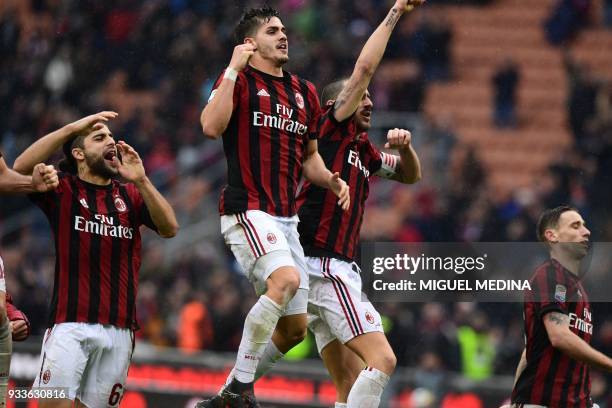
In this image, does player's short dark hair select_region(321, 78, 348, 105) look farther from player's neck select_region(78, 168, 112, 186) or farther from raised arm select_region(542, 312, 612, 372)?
raised arm select_region(542, 312, 612, 372)

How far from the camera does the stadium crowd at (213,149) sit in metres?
13.1

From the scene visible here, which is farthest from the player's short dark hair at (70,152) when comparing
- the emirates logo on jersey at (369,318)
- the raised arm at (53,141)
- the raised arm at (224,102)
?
the emirates logo on jersey at (369,318)

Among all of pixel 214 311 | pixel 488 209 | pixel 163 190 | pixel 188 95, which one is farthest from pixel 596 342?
pixel 188 95

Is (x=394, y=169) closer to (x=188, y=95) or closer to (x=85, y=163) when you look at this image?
→ (x=85, y=163)

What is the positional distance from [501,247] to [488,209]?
339 cm

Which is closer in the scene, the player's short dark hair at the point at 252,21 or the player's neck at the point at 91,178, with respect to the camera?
the player's short dark hair at the point at 252,21

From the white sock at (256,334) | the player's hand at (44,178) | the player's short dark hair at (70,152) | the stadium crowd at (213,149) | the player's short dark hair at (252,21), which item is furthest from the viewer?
the stadium crowd at (213,149)

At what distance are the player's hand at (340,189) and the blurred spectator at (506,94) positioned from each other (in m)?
10.8

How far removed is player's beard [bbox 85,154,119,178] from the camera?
291 inches

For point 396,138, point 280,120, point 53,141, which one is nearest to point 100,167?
point 53,141

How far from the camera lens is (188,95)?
17.5 m

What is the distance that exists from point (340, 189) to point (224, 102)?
839 mm

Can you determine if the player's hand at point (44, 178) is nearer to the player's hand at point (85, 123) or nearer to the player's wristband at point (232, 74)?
the player's hand at point (85, 123)

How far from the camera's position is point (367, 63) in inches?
287
